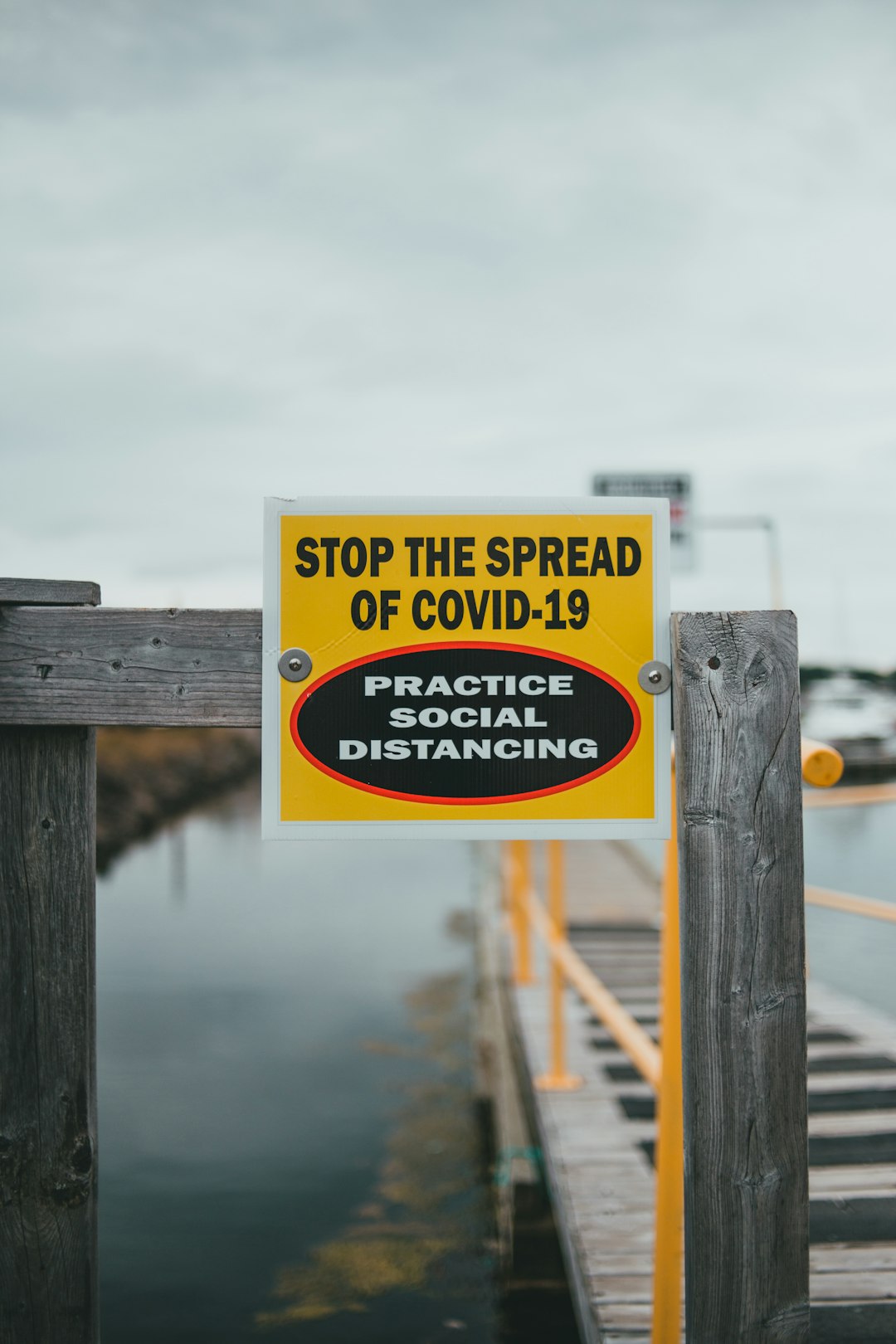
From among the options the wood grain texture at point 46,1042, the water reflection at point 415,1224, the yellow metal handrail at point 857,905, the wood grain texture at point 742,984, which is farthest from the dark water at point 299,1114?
the wood grain texture at point 742,984

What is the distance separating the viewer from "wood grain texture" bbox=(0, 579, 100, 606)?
1957 millimetres

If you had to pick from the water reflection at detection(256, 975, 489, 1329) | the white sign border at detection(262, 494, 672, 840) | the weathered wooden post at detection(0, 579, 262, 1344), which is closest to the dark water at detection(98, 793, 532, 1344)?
the water reflection at detection(256, 975, 489, 1329)

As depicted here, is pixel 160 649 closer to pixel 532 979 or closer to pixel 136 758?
pixel 532 979

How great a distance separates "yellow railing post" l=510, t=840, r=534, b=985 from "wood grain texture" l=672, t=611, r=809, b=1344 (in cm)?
444

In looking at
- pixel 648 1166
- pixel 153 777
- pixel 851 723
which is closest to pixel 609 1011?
pixel 648 1166

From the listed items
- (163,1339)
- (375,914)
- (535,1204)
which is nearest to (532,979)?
(535,1204)

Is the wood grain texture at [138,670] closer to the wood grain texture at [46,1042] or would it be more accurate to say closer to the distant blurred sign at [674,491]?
the wood grain texture at [46,1042]

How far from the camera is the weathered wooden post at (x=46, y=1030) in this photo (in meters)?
1.92

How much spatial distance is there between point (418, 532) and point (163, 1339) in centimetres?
390

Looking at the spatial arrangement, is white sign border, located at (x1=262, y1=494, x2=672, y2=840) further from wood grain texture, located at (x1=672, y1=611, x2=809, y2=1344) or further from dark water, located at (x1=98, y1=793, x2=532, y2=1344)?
dark water, located at (x1=98, y1=793, x2=532, y2=1344)

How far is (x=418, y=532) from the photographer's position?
1.90 metres

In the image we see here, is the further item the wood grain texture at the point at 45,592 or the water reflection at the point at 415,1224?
the water reflection at the point at 415,1224

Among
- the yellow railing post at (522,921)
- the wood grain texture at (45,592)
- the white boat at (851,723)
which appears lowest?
the yellow railing post at (522,921)

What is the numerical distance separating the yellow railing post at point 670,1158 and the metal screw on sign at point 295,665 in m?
0.87
